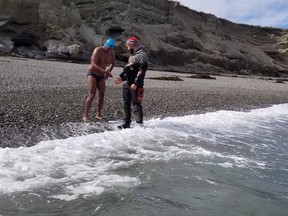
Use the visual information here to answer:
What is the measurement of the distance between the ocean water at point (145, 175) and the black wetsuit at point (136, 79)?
0.42 metres

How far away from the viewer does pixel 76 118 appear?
723cm

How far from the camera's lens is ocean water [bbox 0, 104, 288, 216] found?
354 centimetres

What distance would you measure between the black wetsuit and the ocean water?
1.38 ft

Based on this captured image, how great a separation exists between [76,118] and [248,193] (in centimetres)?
403

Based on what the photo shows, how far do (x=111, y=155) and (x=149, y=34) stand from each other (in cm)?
3608

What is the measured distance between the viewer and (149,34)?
Answer: 40.3 m

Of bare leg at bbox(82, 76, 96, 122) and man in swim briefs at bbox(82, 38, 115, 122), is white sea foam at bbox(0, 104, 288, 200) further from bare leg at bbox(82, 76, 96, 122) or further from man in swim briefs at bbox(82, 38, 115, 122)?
man in swim briefs at bbox(82, 38, 115, 122)

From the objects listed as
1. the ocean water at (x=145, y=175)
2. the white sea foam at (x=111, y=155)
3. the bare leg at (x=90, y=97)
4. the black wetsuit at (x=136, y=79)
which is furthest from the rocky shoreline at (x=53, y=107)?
the black wetsuit at (x=136, y=79)

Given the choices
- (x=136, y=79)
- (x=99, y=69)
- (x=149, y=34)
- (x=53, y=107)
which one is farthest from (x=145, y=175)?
(x=149, y=34)

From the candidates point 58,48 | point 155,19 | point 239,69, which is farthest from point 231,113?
point 239,69

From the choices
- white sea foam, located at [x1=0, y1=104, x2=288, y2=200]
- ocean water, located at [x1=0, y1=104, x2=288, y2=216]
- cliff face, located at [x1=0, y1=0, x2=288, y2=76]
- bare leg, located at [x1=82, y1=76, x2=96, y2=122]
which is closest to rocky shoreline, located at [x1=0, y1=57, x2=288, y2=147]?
bare leg, located at [x1=82, y1=76, x2=96, y2=122]

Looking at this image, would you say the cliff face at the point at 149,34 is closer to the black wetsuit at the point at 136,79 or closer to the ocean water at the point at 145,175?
the black wetsuit at the point at 136,79

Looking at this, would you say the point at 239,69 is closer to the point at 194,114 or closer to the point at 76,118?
the point at 194,114

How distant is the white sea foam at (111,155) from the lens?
401cm
